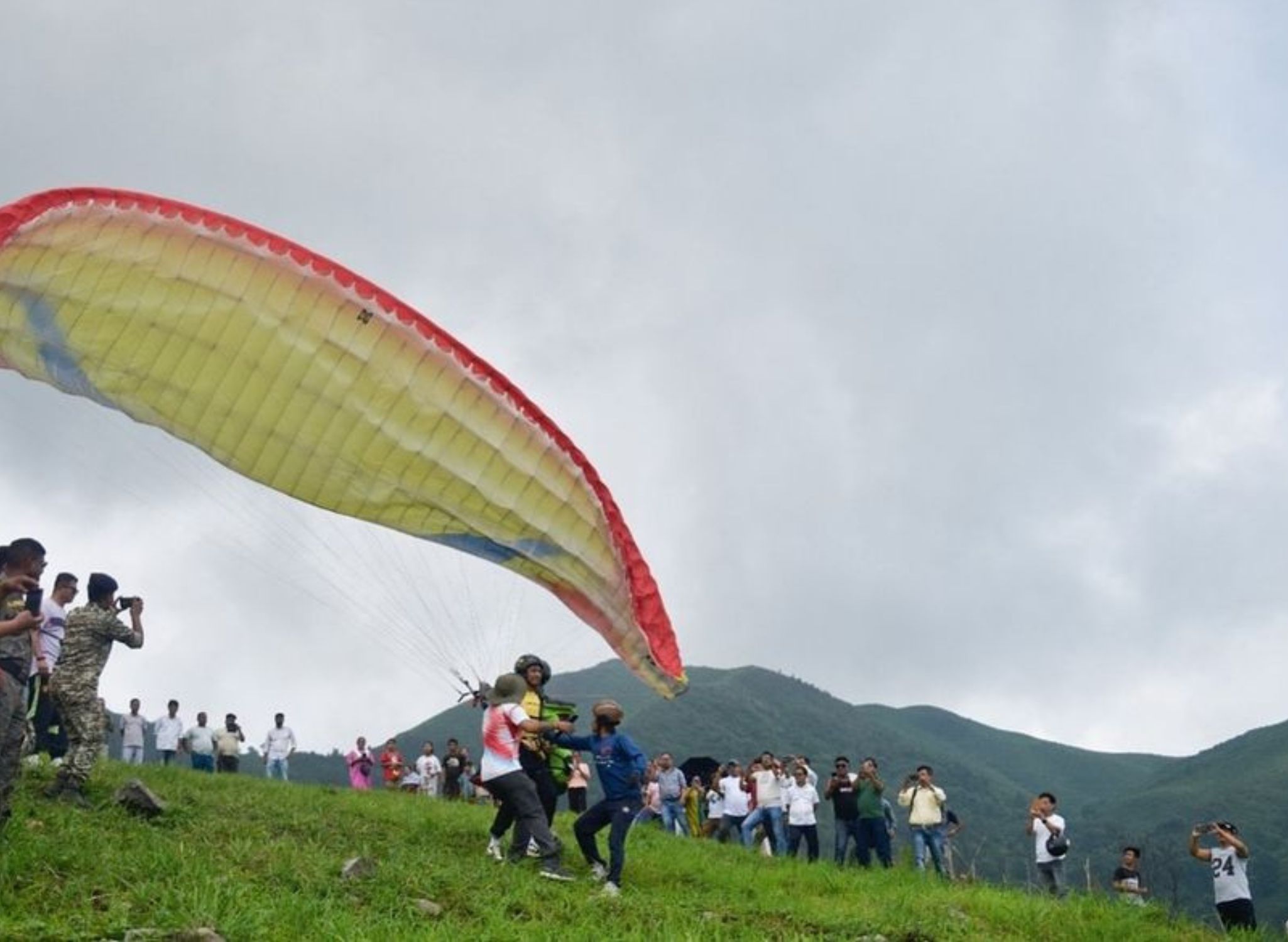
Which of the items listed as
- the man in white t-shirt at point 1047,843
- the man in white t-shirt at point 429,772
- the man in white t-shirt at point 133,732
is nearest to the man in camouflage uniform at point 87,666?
the man in white t-shirt at point 133,732

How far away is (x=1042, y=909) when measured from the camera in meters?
10.7

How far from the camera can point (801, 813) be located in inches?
631

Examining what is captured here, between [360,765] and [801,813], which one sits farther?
[360,765]

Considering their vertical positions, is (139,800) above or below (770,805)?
below

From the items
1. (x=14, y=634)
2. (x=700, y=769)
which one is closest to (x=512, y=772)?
(x=14, y=634)

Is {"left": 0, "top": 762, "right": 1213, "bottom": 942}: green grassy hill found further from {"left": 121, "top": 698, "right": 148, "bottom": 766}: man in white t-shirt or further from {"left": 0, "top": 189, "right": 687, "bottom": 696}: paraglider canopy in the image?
{"left": 121, "top": 698, "right": 148, "bottom": 766}: man in white t-shirt

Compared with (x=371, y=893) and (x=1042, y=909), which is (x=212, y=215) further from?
(x=1042, y=909)

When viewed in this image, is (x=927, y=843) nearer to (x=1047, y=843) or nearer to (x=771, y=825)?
(x=1047, y=843)

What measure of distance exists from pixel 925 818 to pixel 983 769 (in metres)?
148

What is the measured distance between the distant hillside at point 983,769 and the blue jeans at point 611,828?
71.3 meters

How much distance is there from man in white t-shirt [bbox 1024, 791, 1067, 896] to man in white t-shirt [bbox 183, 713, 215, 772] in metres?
11.9

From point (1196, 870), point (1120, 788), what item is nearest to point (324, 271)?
point (1196, 870)

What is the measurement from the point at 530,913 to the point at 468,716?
158m

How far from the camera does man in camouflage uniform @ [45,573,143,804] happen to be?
10125 mm
